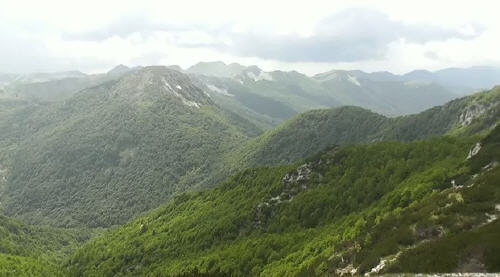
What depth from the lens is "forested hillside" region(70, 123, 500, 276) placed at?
4230 centimetres

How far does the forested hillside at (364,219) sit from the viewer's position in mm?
42303

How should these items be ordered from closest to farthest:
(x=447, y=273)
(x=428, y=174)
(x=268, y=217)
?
1. (x=447, y=273)
2. (x=428, y=174)
3. (x=268, y=217)

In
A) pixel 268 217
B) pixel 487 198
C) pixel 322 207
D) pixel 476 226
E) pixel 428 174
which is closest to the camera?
pixel 476 226

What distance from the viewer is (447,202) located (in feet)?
176

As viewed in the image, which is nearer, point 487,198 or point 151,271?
point 487,198

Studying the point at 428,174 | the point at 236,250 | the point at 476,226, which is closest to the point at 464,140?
the point at 428,174

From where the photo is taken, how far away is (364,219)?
9538 cm

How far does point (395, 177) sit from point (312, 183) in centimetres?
4018

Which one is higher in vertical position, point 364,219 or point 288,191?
point 364,219

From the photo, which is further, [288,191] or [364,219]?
[288,191]

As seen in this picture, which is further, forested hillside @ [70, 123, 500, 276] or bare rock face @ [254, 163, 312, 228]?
bare rock face @ [254, 163, 312, 228]

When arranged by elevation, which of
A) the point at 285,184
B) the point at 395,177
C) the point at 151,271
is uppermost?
the point at 395,177

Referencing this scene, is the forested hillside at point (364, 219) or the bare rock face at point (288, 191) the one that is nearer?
the forested hillside at point (364, 219)

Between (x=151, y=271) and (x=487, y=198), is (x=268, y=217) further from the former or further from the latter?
(x=487, y=198)
